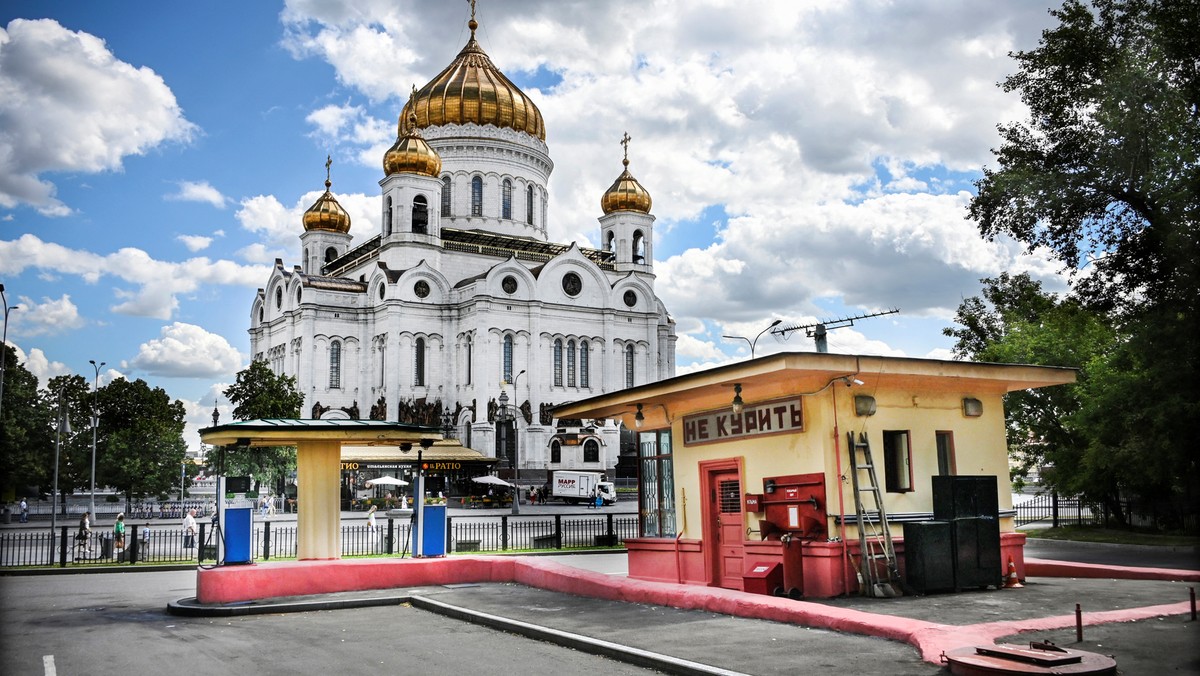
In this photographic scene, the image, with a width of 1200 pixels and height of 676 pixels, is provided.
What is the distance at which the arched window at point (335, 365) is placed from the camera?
64000mm

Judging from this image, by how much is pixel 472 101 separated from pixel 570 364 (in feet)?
62.7

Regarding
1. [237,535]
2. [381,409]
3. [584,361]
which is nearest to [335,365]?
[381,409]

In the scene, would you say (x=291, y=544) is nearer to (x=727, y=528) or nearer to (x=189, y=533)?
(x=189, y=533)

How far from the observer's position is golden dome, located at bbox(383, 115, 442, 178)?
6431 centimetres

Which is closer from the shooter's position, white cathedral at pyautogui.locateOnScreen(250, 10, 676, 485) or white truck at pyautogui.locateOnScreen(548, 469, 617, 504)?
white truck at pyautogui.locateOnScreen(548, 469, 617, 504)

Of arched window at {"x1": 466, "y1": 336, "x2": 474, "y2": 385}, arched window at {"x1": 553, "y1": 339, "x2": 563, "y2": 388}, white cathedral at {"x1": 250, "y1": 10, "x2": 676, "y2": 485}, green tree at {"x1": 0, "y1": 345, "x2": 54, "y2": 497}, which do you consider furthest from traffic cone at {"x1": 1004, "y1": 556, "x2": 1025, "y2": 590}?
arched window at {"x1": 553, "y1": 339, "x2": 563, "y2": 388}

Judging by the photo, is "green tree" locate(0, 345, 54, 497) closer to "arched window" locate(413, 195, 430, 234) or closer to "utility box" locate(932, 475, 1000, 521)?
"arched window" locate(413, 195, 430, 234)

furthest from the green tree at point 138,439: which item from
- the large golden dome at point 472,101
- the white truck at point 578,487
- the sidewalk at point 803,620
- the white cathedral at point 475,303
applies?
the sidewalk at point 803,620

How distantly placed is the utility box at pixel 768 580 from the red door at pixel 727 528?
1286mm

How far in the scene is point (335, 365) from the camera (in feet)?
211

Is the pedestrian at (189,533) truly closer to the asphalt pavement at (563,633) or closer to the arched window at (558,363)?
the asphalt pavement at (563,633)

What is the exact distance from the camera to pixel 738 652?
10.6m

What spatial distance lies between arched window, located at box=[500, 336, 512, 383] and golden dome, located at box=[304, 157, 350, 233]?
20.4 metres

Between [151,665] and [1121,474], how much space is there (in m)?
25.6
